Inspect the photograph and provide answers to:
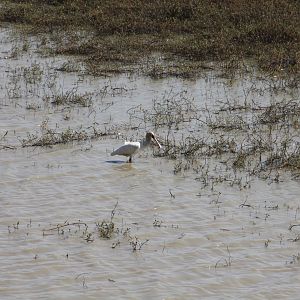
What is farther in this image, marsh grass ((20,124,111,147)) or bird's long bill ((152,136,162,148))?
marsh grass ((20,124,111,147))

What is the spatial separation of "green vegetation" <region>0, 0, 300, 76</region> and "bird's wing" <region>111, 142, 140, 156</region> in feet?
16.9

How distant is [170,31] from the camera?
19.7 m

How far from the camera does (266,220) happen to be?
29.8 ft

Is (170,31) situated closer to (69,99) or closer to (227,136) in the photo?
(69,99)

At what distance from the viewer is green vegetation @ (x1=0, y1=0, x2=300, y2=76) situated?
17.1 meters

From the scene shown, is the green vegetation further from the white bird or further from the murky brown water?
the white bird

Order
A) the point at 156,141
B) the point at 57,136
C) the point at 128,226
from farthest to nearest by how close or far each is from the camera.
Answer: the point at 57,136
the point at 156,141
the point at 128,226

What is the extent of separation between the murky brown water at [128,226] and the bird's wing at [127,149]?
0.73 ft

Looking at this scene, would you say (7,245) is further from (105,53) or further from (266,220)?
(105,53)

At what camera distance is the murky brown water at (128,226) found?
7.50 metres

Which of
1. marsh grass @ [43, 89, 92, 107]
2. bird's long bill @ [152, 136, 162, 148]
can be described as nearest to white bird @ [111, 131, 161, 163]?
bird's long bill @ [152, 136, 162, 148]

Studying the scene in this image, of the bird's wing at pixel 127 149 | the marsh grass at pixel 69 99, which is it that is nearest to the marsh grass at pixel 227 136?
the bird's wing at pixel 127 149

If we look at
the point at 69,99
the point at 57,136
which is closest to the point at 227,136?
the point at 57,136

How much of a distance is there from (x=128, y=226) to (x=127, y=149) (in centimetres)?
234
